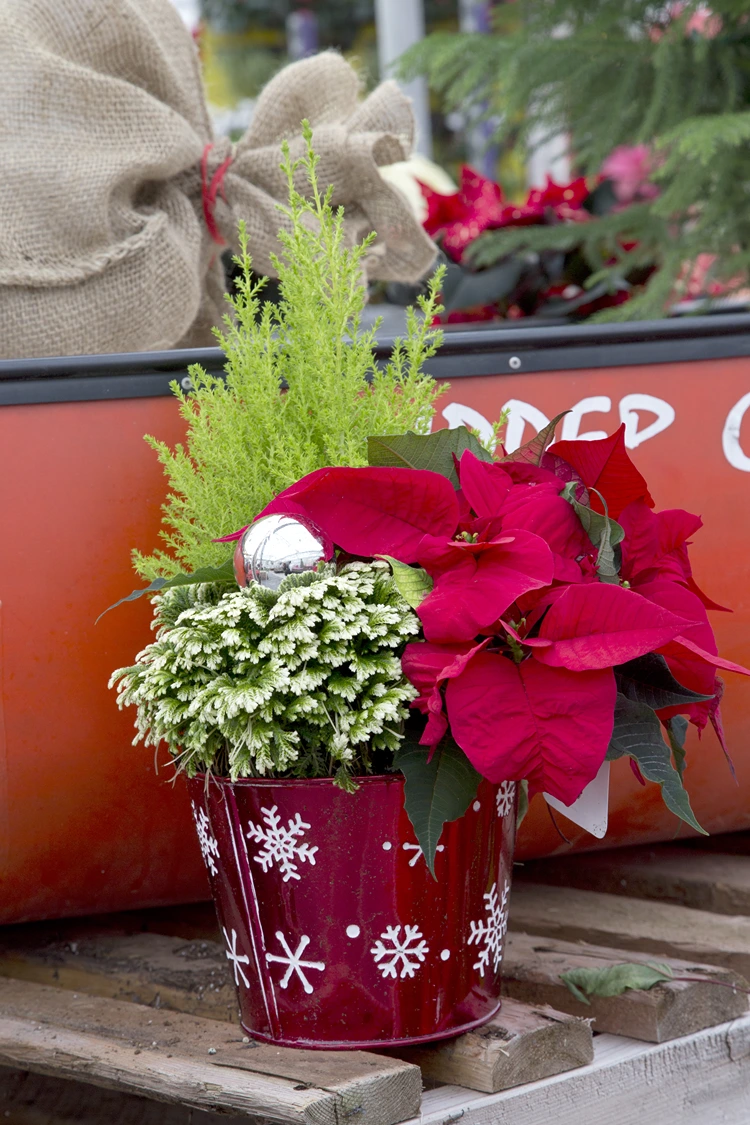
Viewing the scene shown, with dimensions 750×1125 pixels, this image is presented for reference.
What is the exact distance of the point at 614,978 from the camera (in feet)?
3.83

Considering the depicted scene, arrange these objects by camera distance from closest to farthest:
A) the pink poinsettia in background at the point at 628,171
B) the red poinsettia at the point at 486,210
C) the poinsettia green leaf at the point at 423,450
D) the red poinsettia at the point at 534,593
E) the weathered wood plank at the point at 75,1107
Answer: the red poinsettia at the point at 534,593 → the poinsettia green leaf at the point at 423,450 → the weathered wood plank at the point at 75,1107 → the red poinsettia at the point at 486,210 → the pink poinsettia in background at the point at 628,171

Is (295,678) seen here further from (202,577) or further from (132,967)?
(132,967)

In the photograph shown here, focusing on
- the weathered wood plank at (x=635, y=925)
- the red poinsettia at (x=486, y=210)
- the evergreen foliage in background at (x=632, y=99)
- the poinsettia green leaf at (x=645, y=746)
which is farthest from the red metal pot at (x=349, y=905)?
the red poinsettia at (x=486, y=210)

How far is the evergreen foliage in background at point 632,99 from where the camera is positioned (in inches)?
83.7

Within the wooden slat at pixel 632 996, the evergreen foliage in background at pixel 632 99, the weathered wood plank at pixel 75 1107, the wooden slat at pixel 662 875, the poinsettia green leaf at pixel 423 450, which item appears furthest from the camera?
the evergreen foliage in background at pixel 632 99

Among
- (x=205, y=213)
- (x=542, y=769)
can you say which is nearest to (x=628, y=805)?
(x=542, y=769)

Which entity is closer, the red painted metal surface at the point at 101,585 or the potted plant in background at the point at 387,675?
the potted plant in background at the point at 387,675

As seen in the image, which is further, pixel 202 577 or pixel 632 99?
pixel 632 99

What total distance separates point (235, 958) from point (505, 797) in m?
0.26

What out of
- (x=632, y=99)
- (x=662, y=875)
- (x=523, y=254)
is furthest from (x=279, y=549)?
(x=632, y=99)

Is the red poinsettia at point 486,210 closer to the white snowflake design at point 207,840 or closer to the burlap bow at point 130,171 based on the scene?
the burlap bow at point 130,171

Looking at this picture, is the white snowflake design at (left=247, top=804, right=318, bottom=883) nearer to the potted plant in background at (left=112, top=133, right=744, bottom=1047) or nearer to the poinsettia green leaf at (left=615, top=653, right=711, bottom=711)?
the potted plant in background at (left=112, top=133, right=744, bottom=1047)

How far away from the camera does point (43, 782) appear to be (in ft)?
3.96

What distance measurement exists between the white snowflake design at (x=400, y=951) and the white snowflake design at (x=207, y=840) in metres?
0.15
